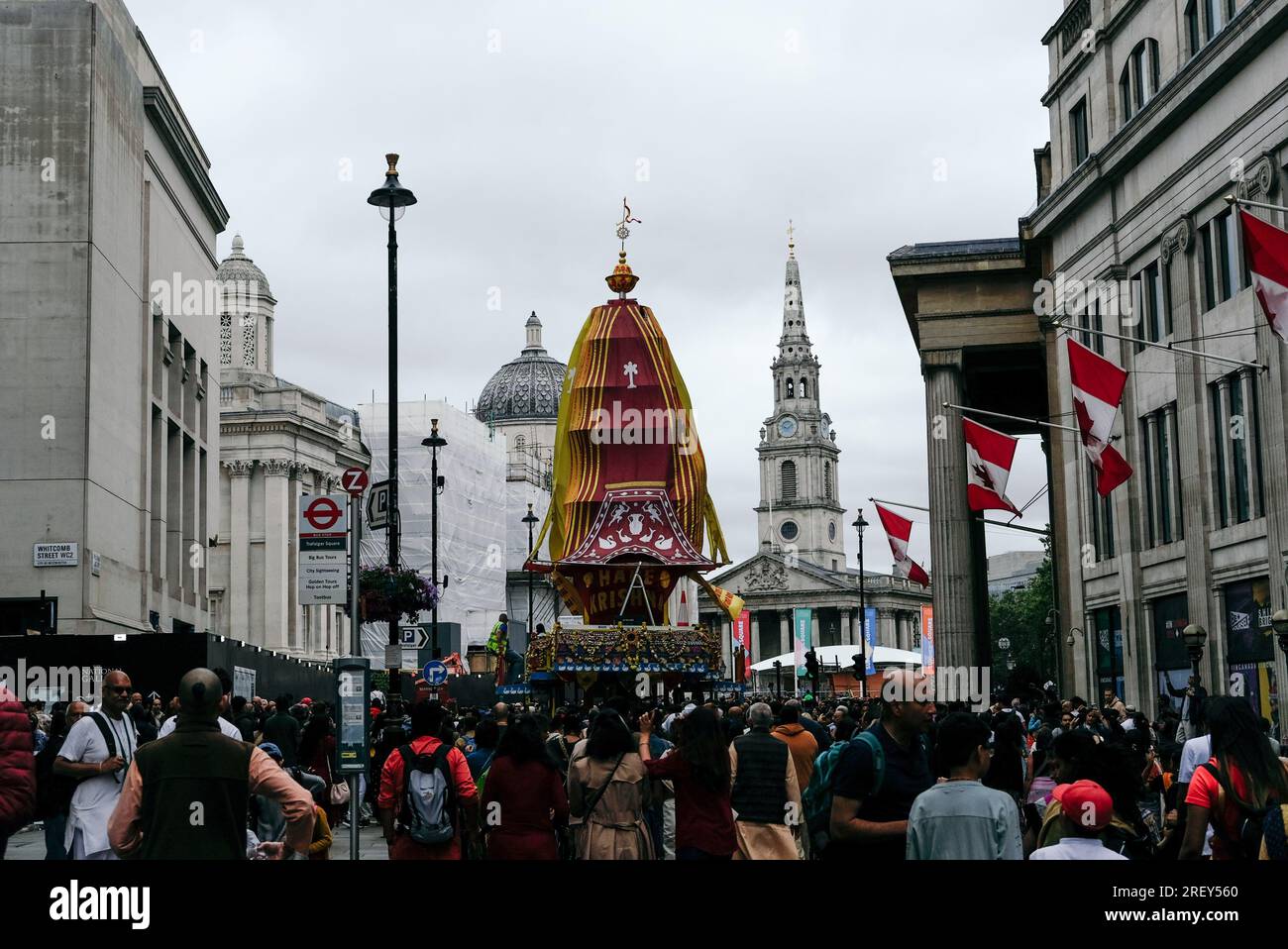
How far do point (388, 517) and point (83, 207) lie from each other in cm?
1683

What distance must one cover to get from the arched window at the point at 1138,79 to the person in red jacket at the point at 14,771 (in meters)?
31.0

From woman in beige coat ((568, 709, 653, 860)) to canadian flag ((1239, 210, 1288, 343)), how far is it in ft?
37.7

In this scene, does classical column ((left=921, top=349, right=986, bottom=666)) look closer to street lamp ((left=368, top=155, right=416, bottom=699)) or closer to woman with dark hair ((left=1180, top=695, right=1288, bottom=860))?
street lamp ((left=368, top=155, right=416, bottom=699))

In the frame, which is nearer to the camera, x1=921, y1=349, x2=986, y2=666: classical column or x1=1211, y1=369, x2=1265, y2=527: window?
x1=1211, y1=369, x2=1265, y2=527: window

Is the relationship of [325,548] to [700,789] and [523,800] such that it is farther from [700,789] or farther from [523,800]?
[700,789]

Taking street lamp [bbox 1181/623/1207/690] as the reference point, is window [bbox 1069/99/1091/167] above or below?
above

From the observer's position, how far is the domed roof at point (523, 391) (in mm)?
173750

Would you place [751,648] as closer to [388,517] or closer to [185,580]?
[185,580]

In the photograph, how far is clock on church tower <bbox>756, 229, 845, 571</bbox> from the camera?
194 m

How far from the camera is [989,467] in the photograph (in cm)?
3431

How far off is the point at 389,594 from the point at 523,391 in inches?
5763

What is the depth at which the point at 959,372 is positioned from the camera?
4441 centimetres

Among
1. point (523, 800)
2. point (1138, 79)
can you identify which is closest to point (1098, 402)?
point (1138, 79)

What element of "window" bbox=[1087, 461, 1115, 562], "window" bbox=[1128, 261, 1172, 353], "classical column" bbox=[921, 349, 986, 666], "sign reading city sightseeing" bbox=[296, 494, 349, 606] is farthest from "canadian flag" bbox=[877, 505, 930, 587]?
"sign reading city sightseeing" bbox=[296, 494, 349, 606]
